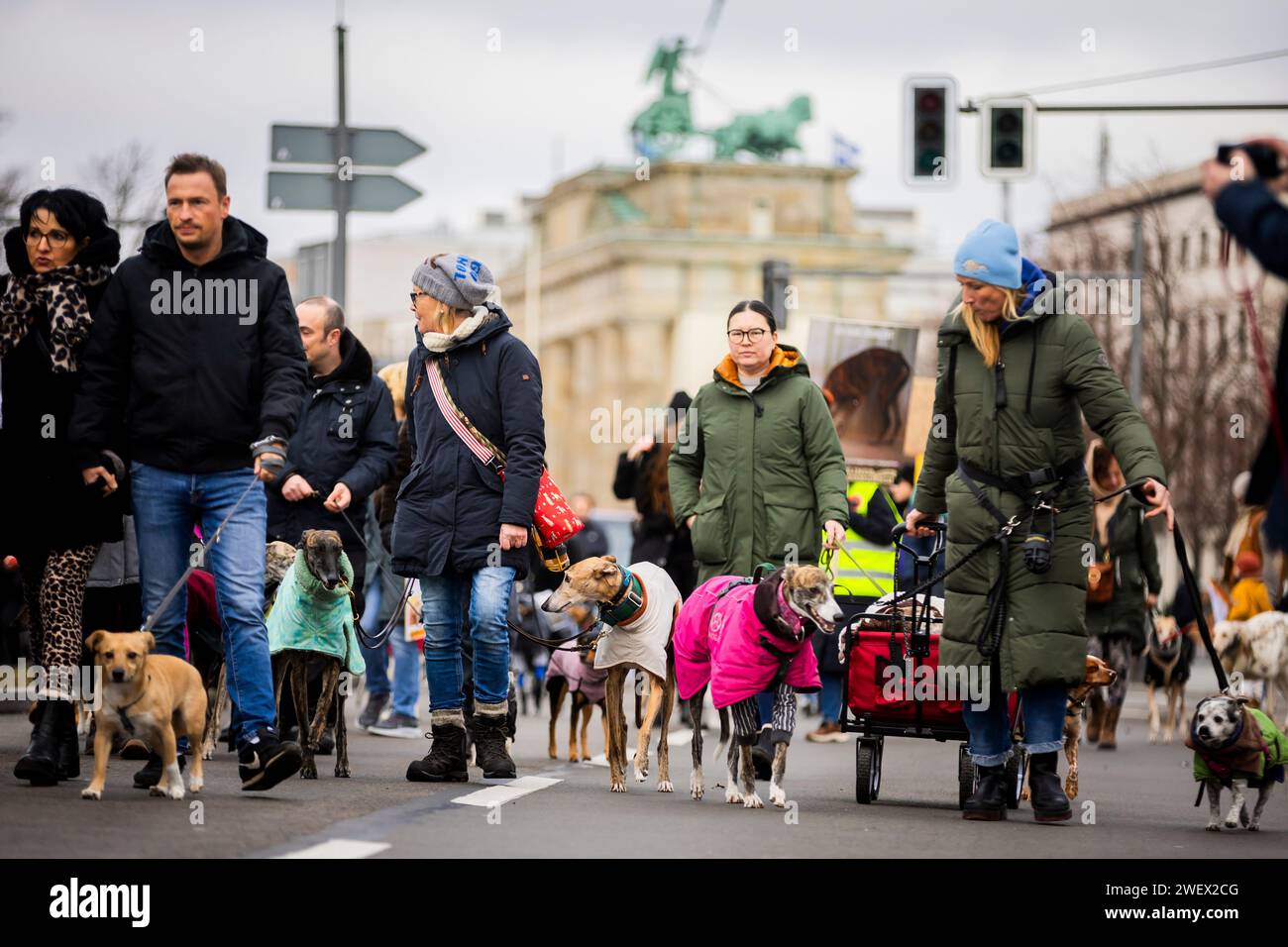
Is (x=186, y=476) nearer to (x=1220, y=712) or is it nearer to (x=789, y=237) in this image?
(x=1220, y=712)

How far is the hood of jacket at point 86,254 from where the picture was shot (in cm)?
1088

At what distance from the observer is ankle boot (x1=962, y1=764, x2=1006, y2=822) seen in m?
10.9

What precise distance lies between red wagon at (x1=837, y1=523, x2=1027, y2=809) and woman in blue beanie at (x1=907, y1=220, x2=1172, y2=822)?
698 mm

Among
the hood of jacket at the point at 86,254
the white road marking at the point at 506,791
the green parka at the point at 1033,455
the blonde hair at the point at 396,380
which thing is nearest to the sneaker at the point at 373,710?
the blonde hair at the point at 396,380

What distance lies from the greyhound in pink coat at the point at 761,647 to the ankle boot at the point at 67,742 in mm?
2725

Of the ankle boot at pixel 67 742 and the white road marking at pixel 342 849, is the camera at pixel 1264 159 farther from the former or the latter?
the ankle boot at pixel 67 742

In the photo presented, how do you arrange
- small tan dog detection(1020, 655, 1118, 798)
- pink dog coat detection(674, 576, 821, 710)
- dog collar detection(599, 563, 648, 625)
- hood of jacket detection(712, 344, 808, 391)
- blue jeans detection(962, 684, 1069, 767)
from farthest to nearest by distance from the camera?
small tan dog detection(1020, 655, 1118, 798), hood of jacket detection(712, 344, 808, 391), dog collar detection(599, 563, 648, 625), pink dog coat detection(674, 576, 821, 710), blue jeans detection(962, 684, 1069, 767)

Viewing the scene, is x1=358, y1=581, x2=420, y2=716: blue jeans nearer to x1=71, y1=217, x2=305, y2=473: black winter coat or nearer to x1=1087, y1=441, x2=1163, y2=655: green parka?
x1=1087, y1=441, x2=1163, y2=655: green parka

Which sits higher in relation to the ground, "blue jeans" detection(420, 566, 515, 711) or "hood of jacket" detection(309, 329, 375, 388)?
"hood of jacket" detection(309, 329, 375, 388)

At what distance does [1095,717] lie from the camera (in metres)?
18.8

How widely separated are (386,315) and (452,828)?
128 meters

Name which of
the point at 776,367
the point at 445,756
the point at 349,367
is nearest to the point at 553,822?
the point at 445,756

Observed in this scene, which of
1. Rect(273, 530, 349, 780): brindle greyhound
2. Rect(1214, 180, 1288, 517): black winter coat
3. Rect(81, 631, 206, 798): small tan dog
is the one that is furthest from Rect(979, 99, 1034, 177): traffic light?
Rect(1214, 180, 1288, 517): black winter coat

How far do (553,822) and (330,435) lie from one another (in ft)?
14.4
